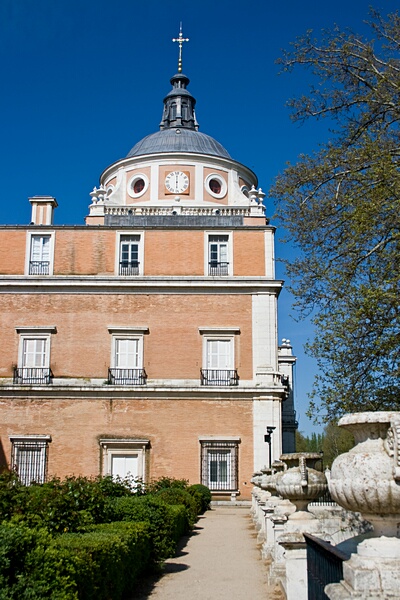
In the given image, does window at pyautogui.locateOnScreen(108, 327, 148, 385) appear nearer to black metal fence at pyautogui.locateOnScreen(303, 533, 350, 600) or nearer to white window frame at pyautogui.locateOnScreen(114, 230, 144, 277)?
white window frame at pyautogui.locateOnScreen(114, 230, 144, 277)

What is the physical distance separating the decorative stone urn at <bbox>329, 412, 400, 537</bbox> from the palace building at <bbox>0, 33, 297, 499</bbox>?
24484mm

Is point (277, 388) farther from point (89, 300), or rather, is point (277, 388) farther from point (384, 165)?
point (384, 165)

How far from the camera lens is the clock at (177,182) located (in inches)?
1674

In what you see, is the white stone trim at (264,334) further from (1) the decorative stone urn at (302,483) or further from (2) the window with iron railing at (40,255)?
(1) the decorative stone urn at (302,483)

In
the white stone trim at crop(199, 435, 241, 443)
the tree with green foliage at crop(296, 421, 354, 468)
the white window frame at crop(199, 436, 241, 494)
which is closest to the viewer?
→ the white window frame at crop(199, 436, 241, 494)

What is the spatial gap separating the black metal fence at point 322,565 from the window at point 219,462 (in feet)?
71.7

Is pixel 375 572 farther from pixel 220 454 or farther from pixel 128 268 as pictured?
pixel 128 268

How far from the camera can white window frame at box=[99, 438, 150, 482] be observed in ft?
94.0

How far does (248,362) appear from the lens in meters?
29.8

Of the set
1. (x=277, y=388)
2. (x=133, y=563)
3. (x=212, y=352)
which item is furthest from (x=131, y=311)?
(x=133, y=563)

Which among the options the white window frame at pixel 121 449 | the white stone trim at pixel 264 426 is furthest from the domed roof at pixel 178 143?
the white window frame at pixel 121 449

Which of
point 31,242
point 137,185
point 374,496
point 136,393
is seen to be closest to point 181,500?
point 136,393

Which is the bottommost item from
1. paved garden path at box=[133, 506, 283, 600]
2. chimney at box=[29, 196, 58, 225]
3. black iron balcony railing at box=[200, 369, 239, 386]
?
paved garden path at box=[133, 506, 283, 600]

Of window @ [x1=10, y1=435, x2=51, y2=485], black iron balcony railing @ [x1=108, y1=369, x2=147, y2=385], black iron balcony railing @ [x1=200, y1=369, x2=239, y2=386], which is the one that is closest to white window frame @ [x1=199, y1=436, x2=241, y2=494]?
black iron balcony railing @ [x1=200, y1=369, x2=239, y2=386]
